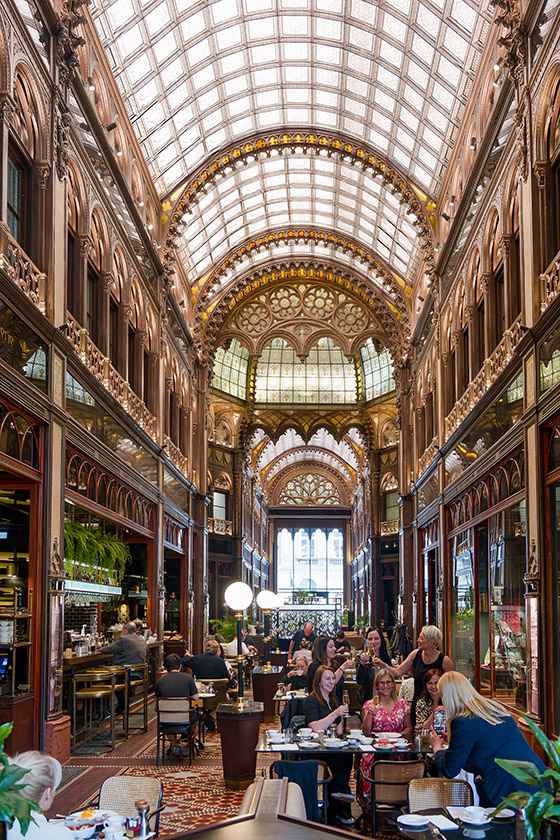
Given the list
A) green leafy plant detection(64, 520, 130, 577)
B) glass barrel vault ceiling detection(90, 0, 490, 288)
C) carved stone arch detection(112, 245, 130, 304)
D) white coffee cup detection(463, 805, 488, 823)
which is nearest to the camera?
white coffee cup detection(463, 805, 488, 823)

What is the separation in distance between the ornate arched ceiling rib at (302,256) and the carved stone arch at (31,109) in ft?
51.2

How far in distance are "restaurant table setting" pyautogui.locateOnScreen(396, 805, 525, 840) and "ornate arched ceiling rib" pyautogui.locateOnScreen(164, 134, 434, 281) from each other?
16.5 m

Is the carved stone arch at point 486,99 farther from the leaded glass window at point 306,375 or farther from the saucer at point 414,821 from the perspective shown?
the leaded glass window at point 306,375

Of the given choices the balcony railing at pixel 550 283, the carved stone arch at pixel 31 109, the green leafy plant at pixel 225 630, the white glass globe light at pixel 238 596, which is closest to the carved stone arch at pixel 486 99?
the balcony railing at pixel 550 283

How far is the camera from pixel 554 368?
9.53 m

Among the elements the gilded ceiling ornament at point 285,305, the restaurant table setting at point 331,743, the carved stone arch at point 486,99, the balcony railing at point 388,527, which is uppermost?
the gilded ceiling ornament at point 285,305

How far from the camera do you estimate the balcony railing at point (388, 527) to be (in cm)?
3233

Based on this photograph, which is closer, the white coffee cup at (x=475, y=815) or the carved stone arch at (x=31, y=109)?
the white coffee cup at (x=475, y=815)

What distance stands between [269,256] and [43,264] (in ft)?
64.3

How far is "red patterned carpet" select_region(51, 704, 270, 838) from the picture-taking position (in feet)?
27.0

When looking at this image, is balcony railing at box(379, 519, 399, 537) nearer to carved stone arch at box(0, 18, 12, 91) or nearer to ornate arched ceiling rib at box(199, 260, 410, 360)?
ornate arched ceiling rib at box(199, 260, 410, 360)

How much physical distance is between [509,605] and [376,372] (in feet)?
72.3

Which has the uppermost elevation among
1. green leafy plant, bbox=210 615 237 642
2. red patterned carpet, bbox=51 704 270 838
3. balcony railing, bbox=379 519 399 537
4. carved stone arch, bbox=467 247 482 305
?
carved stone arch, bbox=467 247 482 305

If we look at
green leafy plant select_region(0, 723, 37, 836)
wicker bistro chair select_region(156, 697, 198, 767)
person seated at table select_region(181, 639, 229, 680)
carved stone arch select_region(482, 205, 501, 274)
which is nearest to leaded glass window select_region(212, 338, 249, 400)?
carved stone arch select_region(482, 205, 501, 274)
